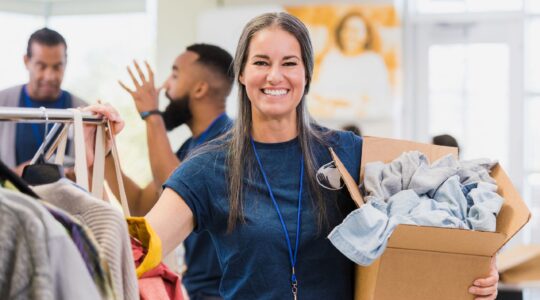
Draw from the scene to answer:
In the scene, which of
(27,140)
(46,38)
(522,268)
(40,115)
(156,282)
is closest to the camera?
(40,115)

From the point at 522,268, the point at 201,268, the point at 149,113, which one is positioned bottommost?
the point at 201,268

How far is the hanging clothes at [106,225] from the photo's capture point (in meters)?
1.25

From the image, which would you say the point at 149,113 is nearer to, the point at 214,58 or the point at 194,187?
the point at 214,58

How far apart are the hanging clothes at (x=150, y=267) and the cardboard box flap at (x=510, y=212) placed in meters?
0.68

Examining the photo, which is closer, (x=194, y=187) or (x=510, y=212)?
(x=510, y=212)

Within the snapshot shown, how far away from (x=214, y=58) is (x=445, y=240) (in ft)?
7.94

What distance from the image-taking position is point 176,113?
401cm

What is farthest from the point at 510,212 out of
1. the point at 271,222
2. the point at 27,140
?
the point at 27,140

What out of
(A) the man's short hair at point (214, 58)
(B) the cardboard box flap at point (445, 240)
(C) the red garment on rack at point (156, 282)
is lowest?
(C) the red garment on rack at point (156, 282)

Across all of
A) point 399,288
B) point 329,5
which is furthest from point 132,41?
point 399,288

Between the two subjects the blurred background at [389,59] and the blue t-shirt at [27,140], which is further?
the blurred background at [389,59]

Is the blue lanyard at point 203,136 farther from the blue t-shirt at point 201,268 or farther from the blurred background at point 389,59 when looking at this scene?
the blurred background at point 389,59

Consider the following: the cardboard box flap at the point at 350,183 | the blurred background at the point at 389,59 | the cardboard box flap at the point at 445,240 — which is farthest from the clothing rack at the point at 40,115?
the blurred background at the point at 389,59

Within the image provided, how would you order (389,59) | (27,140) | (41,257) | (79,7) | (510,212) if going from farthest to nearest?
(389,59) → (79,7) → (27,140) → (510,212) → (41,257)
